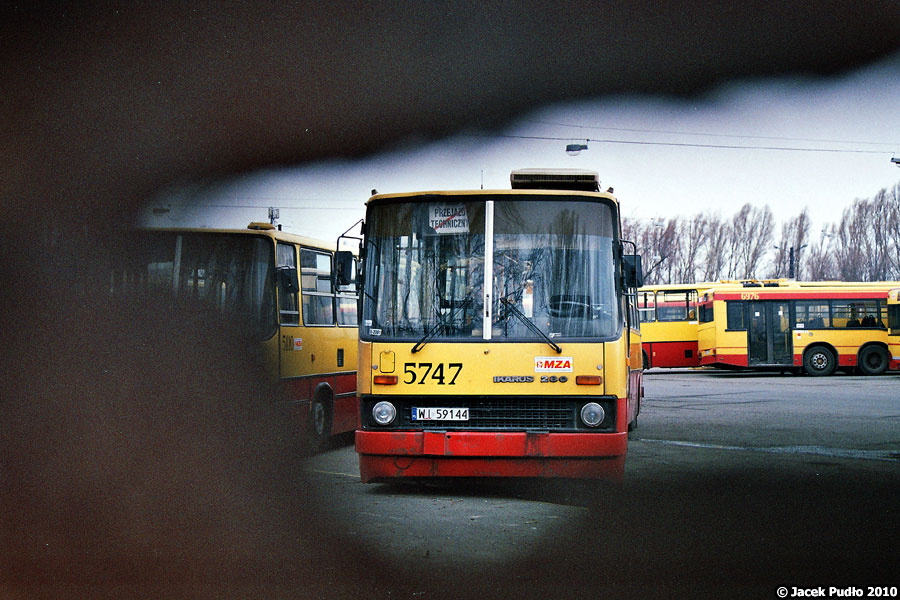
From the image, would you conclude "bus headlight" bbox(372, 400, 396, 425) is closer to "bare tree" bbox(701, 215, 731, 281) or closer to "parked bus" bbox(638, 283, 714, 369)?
"bare tree" bbox(701, 215, 731, 281)

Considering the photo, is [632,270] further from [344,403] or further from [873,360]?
[873,360]

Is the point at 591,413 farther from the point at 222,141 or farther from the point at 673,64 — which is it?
the point at 222,141

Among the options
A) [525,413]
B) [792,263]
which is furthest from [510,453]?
[792,263]

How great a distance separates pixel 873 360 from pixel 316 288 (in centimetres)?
2177

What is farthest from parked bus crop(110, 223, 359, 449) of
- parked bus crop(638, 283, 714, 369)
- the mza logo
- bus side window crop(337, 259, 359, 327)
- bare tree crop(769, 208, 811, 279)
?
parked bus crop(638, 283, 714, 369)

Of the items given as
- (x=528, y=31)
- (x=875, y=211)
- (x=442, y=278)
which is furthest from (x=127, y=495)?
(x=875, y=211)

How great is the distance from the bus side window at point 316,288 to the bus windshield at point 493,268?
119 inches

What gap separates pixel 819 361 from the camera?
1123 inches

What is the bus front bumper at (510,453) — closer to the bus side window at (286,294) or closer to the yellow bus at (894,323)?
the bus side window at (286,294)

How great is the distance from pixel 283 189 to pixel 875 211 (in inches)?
677

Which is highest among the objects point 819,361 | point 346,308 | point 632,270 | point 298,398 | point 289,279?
point 289,279

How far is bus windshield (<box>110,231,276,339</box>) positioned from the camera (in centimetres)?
999

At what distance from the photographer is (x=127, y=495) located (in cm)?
865

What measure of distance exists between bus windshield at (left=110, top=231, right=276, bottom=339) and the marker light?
8.77 ft
